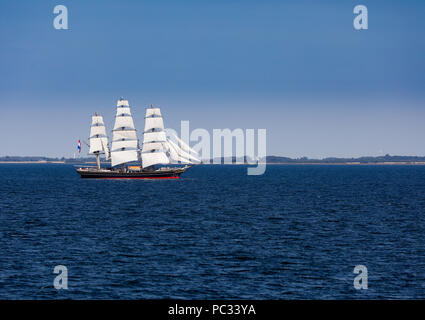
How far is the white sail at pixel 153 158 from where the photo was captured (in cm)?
16812

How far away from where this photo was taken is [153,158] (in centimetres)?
16950

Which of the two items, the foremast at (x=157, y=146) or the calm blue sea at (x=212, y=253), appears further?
the foremast at (x=157, y=146)

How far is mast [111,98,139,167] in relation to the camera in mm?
169000

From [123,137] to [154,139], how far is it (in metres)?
10.3

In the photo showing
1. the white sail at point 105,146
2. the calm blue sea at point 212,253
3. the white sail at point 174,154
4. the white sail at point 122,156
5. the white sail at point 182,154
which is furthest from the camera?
the white sail at point 105,146

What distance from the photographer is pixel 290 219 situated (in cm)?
6294

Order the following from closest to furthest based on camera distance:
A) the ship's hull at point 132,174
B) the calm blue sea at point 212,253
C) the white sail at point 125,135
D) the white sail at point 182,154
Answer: the calm blue sea at point 212,253 → the ship's hull at point 132,174 → the white sail at point 182,154 → the white sail at point 125,135

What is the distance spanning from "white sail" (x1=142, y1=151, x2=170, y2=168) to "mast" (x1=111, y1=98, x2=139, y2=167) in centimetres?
405

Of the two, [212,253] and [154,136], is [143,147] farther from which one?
[212,253]

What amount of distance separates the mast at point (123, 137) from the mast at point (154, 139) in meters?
4.79

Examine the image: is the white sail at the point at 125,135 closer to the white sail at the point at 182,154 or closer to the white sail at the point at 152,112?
the white sail at the point at 152,112

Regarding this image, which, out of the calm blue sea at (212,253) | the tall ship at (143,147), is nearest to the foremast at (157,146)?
the tall ship at (143,147)
